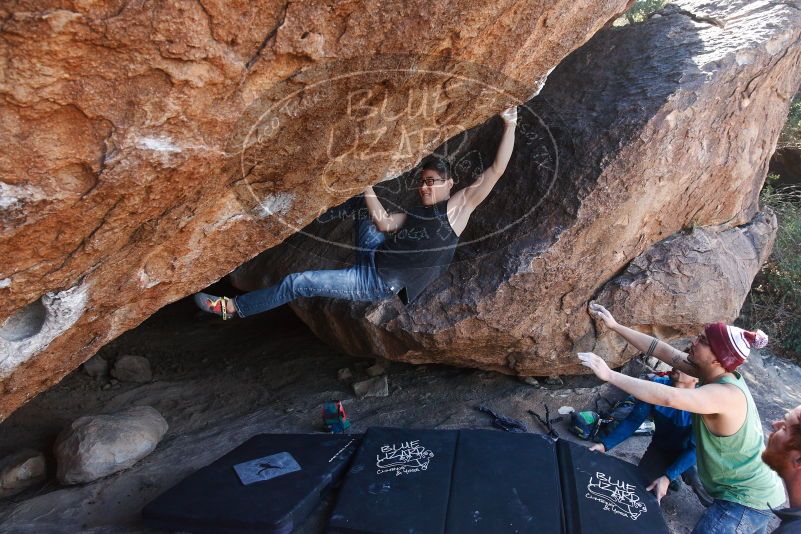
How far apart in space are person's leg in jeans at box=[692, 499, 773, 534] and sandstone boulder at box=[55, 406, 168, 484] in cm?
300

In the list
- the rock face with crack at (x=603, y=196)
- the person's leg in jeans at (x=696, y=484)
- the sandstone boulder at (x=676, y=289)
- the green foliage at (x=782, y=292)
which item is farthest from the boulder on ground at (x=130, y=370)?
the green foliage at (x=782, y=292)

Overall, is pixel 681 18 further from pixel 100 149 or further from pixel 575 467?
pixel 100 149

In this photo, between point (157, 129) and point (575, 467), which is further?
point (575, 467)

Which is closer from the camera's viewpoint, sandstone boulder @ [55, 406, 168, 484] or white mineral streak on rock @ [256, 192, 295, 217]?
white mineral streak on rock @ [256, 192, 295, 217]

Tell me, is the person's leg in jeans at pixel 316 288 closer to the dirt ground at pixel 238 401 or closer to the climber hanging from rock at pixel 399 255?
the climber hanging from rock at pixel 399 255

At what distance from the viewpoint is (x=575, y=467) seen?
2.61 meters

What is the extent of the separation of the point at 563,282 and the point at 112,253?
8.00 feet

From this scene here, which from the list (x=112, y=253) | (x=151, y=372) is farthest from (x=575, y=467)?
(x=151, y=372)

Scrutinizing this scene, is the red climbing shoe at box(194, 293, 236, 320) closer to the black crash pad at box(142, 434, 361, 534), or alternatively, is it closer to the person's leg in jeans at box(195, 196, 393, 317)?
the person's leg in jeans at box(195, 196, 393, 317)

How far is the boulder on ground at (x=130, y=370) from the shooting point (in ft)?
14.4

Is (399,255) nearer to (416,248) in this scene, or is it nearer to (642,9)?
(416,248)

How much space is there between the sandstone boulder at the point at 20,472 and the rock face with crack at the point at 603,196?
1797mm

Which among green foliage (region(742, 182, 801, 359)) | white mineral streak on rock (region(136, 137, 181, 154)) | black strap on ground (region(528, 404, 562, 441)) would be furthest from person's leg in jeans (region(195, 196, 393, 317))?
green foliage (region(742, 182, 801, 359))

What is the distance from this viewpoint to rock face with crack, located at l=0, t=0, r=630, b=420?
1.63m
